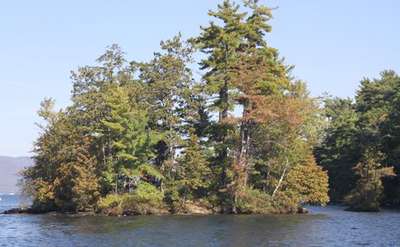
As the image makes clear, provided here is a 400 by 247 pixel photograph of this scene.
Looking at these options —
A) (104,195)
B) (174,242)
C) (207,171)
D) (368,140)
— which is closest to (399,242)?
(174,242)

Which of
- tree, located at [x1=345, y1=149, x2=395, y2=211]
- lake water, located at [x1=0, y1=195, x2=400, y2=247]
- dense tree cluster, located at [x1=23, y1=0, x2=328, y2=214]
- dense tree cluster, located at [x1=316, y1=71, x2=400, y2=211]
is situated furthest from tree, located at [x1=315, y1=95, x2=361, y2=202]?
lake water, located at [x1=0, y1=195, x2=400, y2=247]

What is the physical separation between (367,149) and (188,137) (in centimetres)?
2629

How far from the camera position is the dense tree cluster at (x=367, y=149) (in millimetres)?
76562

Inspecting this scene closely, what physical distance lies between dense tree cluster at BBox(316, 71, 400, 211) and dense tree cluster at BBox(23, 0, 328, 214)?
9860mm

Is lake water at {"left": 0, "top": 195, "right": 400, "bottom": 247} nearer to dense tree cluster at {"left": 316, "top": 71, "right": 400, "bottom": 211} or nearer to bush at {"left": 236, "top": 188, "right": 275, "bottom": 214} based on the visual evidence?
bush at {"left": 236, "top": 188, "right": 275, "bottom": 214}

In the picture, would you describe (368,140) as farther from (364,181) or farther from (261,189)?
(261,189)

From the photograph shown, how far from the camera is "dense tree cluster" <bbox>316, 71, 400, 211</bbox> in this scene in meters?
76.6

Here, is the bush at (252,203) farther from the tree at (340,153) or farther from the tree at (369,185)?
the tree at (340,153)

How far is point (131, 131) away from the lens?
212 feet

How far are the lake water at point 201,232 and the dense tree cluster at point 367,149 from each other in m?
19.6

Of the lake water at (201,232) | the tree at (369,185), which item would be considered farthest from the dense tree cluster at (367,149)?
the lake water at (201,232)

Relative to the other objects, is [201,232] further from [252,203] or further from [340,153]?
[340,153]

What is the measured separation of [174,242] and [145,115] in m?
32.0

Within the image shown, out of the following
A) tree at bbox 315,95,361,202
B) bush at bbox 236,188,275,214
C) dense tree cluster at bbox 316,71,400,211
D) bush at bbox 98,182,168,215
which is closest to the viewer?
bush at bbox 98,182,168,215
